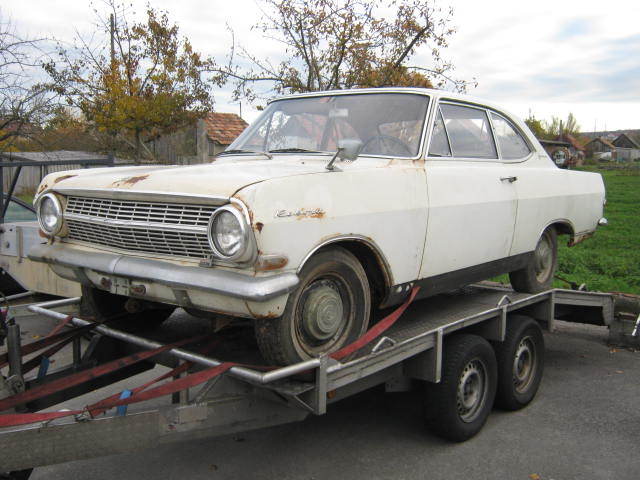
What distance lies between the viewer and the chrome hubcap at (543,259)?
213 inches

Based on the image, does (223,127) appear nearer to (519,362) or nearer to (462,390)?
(519,362)

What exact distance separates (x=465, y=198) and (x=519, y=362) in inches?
59.1

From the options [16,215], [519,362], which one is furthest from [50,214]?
[16,215]

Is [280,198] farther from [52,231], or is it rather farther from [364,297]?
[52,231]

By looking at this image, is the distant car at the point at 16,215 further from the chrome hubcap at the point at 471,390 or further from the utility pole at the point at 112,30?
the utility pole at the point at 112,30

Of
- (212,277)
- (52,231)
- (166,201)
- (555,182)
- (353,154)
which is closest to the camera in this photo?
(212,277)

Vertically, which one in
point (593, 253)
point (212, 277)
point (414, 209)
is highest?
point (414, 209)

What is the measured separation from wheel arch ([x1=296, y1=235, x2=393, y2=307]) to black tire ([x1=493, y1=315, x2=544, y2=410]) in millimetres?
1322

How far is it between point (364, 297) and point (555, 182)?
2729 mm

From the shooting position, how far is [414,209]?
382 centimetres

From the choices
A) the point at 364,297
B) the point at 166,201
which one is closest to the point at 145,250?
the point at 166,201

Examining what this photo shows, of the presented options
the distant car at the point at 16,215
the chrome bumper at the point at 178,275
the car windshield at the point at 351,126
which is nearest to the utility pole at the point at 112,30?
the distant car at the point at 16,215

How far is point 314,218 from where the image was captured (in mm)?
3133

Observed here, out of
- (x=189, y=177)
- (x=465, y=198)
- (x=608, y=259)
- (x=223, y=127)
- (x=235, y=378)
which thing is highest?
(x=223, y=127)
